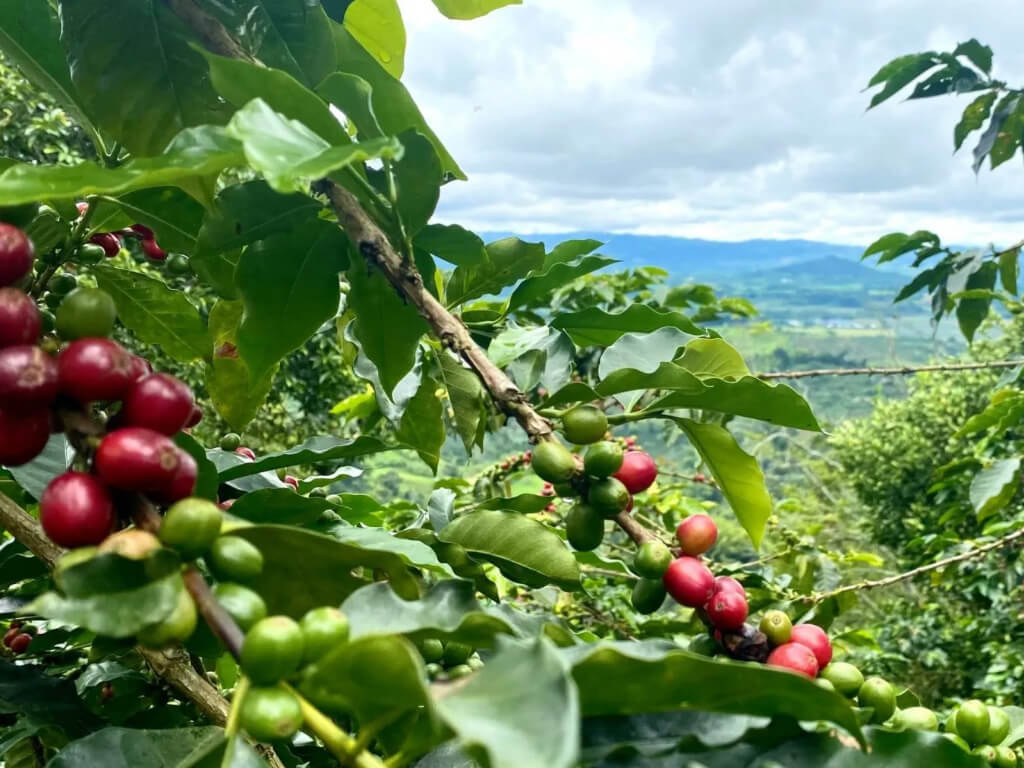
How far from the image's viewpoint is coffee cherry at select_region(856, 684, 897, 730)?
1.70 ft

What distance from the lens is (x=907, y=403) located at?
31.1 feet

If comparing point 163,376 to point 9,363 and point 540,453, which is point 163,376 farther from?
point 540,453

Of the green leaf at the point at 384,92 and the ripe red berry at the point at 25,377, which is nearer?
the ripe red berry at the point at 25,377

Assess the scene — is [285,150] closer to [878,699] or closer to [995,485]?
[878,699]

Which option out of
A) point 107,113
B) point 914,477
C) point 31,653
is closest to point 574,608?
point 31,653

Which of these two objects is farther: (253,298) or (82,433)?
(253,298)

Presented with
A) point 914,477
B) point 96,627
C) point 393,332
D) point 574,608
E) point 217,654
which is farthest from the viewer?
point 914,477

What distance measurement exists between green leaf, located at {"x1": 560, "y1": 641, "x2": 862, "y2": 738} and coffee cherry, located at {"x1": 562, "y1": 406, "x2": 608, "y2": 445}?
0.92ft

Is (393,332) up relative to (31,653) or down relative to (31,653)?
up

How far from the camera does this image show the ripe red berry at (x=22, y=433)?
1.24ft

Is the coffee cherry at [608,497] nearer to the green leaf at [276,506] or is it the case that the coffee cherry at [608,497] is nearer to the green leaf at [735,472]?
the green leaf at [735,472]

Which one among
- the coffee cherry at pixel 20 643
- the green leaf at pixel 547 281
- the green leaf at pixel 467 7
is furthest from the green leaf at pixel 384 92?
the coffee cherry at pixel 20 643

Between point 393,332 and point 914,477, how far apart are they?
958 centimetres

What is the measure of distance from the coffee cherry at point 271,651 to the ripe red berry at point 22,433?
161 millimetres
